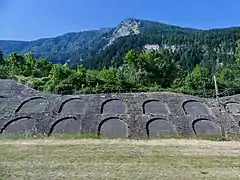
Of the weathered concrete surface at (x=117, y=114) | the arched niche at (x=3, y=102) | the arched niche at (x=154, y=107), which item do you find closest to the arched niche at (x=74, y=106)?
the weathered concrete surface at (x=117, y=114)

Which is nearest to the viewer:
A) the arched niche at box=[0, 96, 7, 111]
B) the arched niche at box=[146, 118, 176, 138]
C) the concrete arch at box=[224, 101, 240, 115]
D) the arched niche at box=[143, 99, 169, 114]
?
the arched niche at box=[146, 118, 176, 138]

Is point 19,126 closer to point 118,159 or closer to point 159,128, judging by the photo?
point 159,128

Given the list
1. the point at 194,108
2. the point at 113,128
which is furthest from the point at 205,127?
the point at 113,128

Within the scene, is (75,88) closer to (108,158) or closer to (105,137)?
(105,137)

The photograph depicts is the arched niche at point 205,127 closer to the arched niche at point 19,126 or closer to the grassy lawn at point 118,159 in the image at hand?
the grassy lawn at point 118,159

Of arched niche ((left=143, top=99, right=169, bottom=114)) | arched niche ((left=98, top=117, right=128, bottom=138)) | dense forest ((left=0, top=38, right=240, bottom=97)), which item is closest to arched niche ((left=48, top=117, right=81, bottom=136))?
arched niche ((left=98, top=117, right=128, bottom=138))

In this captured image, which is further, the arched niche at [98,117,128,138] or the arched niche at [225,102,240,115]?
the arched niche at [225,102,240,115]

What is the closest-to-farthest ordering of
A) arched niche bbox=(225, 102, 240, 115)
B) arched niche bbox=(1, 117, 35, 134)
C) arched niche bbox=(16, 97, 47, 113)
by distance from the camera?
arched niche bbox=(1, 117, 35, 134) → arched niche bbox=(16, 97, 47, 113) → arched niche bbox=(225, 102, 240, 115)

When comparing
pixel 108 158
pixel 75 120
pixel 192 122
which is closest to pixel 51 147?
pixel 108 158

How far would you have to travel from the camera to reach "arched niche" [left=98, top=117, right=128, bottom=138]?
37750 mm

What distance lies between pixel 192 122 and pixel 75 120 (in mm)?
12986

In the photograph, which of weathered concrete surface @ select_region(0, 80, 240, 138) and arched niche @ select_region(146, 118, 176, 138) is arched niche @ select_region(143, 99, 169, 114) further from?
arched niche @ select_region(146, 118, 176, 138)

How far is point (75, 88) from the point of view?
54844mm

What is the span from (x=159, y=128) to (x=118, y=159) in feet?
43.2
